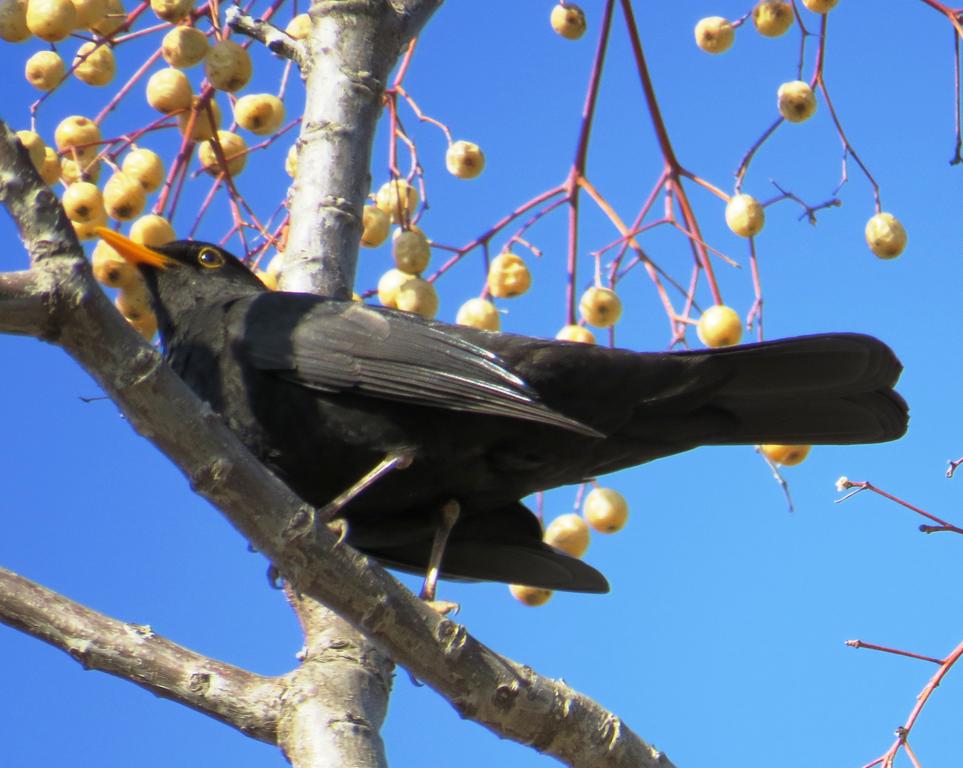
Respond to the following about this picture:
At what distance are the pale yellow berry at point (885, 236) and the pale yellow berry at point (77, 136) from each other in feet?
7.13

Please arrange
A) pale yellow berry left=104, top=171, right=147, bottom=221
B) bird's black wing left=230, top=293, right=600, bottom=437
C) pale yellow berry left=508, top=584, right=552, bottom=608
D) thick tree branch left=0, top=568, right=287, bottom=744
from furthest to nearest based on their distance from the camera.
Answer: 1. pale yellow berry left=508, top=584, right=552, bottom=608
2. pale yellow berry left=104, top=171, right=147, bottom=221
3. bird's black wing left=230, top=293, right=600, bottom=437
4. thick tree branch left=0, top=568, right=287, bottom=744

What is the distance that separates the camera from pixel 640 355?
345 cm

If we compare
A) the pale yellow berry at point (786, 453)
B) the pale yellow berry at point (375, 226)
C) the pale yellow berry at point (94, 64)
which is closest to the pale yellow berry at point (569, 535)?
the pale yellow berry at point (786, 453)

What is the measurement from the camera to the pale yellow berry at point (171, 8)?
365cm

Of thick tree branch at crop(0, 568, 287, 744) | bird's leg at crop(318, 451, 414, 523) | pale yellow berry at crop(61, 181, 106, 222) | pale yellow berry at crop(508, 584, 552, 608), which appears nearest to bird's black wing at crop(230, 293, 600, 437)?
bird's leg at crop(318, 451, 414, 523)

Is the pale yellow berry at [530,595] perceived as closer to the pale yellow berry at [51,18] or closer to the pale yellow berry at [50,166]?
the pale yellow berry at [50,166]

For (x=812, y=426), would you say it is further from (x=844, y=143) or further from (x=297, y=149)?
(x=297, y=149)

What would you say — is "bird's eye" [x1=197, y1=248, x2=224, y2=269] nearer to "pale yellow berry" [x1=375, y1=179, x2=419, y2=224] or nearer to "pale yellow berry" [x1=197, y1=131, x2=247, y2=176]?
"pale yellow berry" [x1=197, y1=131, x2=247, y2=176]

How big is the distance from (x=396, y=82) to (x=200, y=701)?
2.20 m

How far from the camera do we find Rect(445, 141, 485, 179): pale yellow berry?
411cm

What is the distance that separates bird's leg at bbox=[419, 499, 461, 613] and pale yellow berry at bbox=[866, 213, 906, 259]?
1.39 m

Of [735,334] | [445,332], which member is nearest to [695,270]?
[735,334]

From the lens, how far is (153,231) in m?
3.74

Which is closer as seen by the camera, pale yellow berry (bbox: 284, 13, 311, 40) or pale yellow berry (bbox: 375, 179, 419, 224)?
pale yellow berry (bbox: 375, 179, 419, 224)
